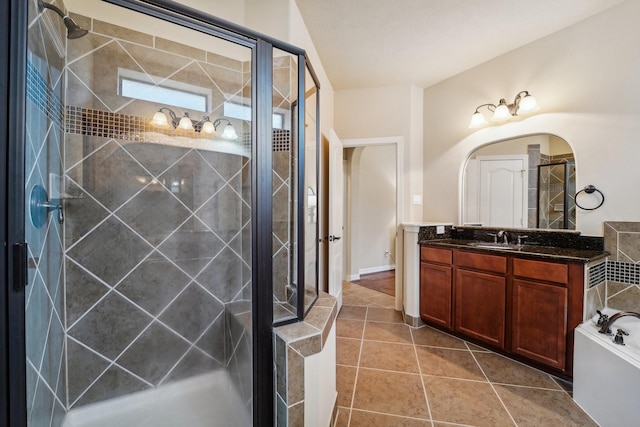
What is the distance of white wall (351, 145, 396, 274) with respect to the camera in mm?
4664

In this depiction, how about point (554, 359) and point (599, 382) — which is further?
point (554, 359)

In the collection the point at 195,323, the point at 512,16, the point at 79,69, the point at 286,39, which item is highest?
the point at 512,16

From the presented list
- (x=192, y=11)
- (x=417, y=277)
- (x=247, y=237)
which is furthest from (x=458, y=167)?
(x=192, y=11)

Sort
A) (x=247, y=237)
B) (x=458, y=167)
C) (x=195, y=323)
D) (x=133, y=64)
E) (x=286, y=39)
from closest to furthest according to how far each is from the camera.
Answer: (x=247, y=237) → (x=133, y=64) → (x=195, y=323) → (x=286, y=39) → (x=458, y=167)

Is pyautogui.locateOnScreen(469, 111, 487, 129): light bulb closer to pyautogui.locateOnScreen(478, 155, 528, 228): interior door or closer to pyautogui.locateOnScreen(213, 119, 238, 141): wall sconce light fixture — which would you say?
pyautogui.locateOnScreen(478, 155, 528, 228): interior door

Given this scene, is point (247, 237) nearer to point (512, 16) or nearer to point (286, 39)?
point (286, 39)

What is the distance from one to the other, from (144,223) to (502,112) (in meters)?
3.08

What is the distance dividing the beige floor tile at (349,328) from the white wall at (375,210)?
1804mm

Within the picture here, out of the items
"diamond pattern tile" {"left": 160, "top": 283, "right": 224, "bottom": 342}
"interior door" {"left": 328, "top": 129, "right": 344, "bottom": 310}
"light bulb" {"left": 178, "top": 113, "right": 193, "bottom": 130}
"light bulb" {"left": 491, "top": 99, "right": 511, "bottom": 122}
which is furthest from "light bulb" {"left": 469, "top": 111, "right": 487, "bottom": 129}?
"diamond pattern tile" {"left": 160, "top": 283, "right": 224, "bottom": 342}

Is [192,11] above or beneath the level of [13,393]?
above

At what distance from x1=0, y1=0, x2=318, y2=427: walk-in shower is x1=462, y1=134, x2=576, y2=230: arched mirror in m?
1.97

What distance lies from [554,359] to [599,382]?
1.01ft

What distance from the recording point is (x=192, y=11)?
107cm

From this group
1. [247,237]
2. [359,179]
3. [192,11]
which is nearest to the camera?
[192,11]
